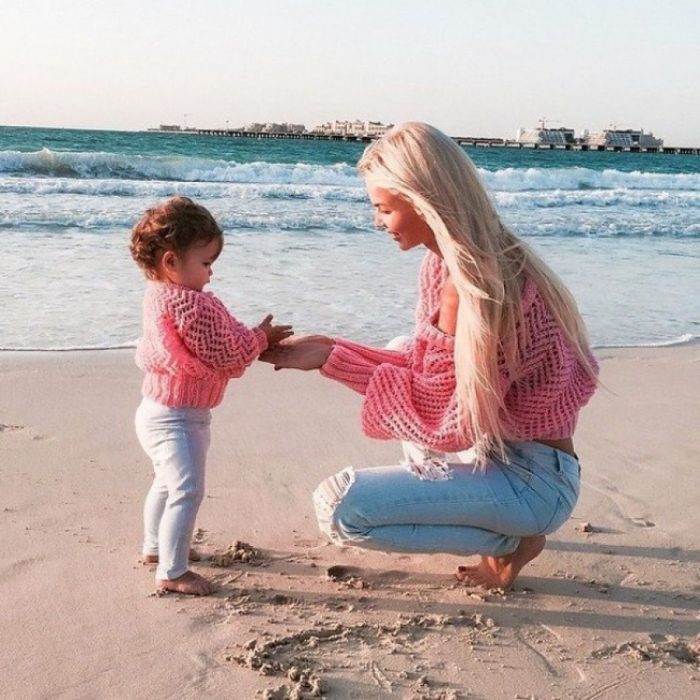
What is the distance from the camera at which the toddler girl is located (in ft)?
9.38

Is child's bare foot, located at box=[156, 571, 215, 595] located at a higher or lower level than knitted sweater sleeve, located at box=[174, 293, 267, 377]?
lower

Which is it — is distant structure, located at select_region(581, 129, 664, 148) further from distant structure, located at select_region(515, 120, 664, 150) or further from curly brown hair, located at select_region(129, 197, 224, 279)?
curly brown hair, located at select_region(129, 197, 224, 279)

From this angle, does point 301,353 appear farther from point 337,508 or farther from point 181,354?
point 337,508

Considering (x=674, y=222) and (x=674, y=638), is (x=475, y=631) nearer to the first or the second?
(x=674, y=638)

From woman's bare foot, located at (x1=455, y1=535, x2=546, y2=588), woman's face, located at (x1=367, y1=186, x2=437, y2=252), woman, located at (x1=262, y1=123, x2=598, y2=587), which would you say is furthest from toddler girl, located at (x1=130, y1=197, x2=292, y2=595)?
woman's bare foot, located at (x1=455, y1=535, x2=546, y2=588)

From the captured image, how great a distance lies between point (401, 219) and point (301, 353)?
22.8 inches

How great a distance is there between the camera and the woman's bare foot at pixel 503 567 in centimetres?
299

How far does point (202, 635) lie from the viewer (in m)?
2.67

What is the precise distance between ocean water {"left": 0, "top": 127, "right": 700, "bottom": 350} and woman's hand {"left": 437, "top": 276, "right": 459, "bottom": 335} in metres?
0.34

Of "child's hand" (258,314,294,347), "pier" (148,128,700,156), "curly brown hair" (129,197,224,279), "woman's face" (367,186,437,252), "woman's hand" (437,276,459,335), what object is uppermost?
"woman's face" (367,186,437,252)

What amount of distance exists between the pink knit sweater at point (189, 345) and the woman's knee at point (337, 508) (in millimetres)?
474

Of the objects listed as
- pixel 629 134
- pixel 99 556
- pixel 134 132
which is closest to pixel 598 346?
pixel 99 556

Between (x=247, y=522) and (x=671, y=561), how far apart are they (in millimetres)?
1524

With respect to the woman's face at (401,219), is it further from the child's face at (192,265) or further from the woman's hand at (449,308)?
the child's face at (192,265)
